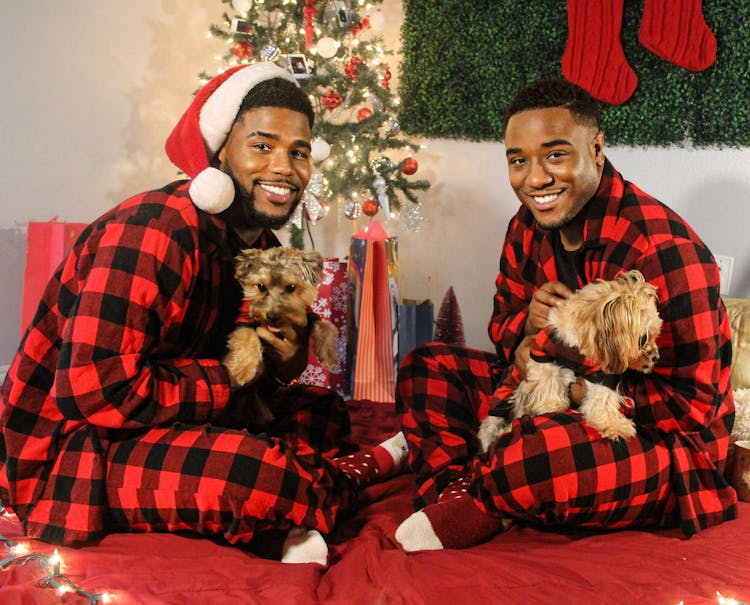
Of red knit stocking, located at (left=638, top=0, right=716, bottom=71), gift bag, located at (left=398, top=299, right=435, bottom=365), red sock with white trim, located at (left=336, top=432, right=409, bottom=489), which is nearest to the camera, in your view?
red sock with white trim, located at (left=336, top=432, right=409, bottom=489)

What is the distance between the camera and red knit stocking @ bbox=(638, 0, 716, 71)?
3.05m

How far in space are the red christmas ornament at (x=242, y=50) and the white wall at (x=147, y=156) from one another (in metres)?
1.03

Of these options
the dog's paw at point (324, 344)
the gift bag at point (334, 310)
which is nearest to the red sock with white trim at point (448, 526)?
the dog's paw at point (324, 344)

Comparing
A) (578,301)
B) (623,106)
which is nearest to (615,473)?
(578,301)

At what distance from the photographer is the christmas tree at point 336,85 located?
3.79 meters

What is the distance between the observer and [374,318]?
3.69 m

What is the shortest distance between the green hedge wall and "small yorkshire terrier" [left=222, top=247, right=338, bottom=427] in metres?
2.17

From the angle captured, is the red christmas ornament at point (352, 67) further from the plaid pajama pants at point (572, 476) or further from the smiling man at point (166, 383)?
the plaid pajama pants at point (572, 476)

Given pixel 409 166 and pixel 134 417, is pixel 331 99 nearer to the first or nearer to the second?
pixel 409 166

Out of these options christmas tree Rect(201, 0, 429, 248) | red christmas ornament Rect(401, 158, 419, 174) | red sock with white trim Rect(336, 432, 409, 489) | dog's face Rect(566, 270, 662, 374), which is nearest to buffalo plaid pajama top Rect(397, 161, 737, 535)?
dog's face Rect(566, 270, 662, 374)

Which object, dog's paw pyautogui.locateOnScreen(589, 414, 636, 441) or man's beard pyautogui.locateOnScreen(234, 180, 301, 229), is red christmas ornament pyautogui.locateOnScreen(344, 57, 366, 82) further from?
dog's paw pyautogui.locateOnScreen(589, 414, 636, 441)

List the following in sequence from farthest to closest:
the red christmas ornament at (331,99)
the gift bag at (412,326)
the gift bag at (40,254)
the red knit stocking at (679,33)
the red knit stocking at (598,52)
Answer: the gift bag at (412,326)
the red christmas ornament at (331,99)
the gift bag at (40,254)
the red knit stocking at (598,52)
the red knit stocking at (679,33)

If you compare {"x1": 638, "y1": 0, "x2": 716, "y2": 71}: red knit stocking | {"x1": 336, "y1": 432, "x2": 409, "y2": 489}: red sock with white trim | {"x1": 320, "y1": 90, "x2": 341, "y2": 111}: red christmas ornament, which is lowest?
{"x1": 336, "y1": 432, "x2": 409, "y2": 489}: red sock with white trim

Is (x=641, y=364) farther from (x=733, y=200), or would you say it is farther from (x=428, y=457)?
(x=733, y=200)
